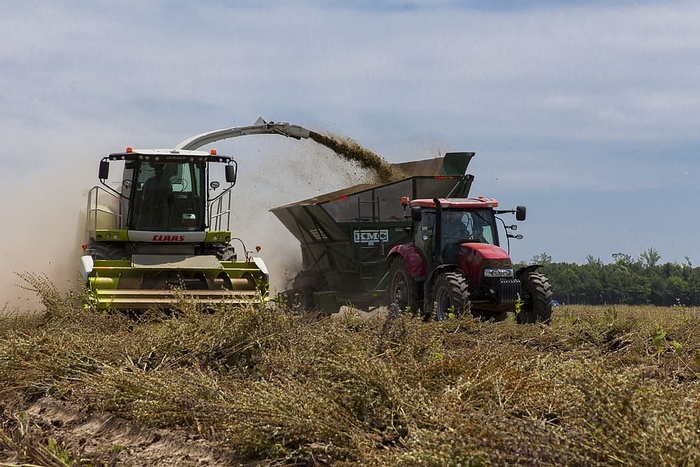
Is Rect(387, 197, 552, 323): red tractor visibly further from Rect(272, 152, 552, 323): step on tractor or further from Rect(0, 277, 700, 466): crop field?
Rect(0, 277, 700, 466): crop field

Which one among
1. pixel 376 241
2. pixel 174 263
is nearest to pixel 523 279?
pixel 376 241

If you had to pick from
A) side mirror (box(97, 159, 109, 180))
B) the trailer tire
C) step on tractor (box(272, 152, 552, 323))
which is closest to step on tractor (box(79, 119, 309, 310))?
side mirror (box(97, 159, 109, 180))

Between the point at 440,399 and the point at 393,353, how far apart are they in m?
1.46

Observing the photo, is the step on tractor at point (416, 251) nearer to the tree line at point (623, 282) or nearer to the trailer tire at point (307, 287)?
the trailer tire at point (307, 287)

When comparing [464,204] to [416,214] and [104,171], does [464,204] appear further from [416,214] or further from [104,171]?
[104,171]

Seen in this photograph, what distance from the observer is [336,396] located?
5.35 metres

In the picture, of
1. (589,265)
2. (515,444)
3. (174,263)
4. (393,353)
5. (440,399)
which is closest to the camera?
(515,444)

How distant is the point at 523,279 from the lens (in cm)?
1360

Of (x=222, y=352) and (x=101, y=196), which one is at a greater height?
(x=101, y=196)

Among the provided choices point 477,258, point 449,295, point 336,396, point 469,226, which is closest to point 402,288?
point 469,226

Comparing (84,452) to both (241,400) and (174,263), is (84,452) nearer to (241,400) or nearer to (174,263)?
(241,400)

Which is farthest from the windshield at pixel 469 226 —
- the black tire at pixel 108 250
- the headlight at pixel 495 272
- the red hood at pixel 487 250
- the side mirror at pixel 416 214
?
the black tire at pixel 108 250

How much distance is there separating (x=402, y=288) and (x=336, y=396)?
913 centimetres

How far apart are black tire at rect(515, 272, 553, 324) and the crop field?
114 inches
